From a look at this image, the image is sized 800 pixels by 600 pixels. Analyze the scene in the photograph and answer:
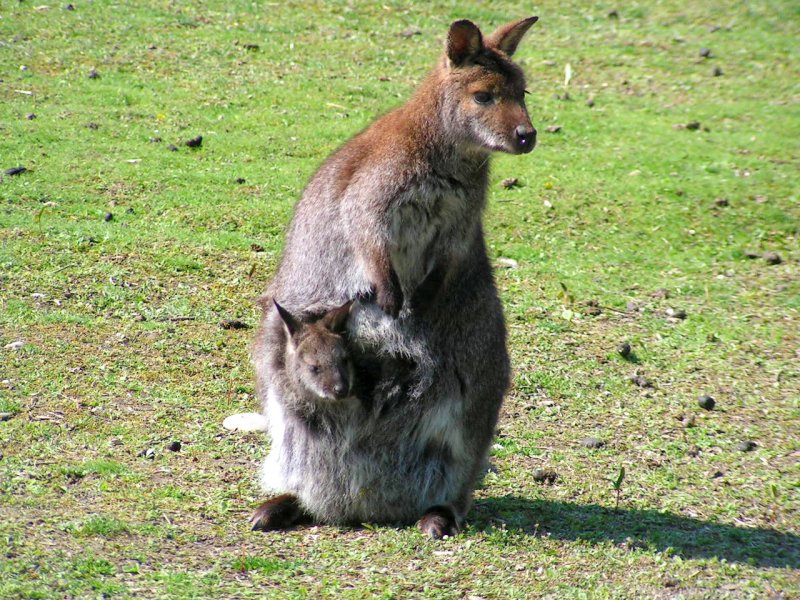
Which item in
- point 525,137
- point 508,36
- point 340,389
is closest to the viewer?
point 340,389

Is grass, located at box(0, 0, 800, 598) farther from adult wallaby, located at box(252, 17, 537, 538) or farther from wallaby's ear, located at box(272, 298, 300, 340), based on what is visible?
wallaby's ear, located at box(272, 298, 300, 340)

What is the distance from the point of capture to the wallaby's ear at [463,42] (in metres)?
4.91

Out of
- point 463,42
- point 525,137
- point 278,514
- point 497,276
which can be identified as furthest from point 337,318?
point 497,276

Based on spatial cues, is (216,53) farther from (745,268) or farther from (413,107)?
(413,107)

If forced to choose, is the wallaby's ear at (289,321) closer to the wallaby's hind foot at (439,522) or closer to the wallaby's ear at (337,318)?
the wallaby's ear at (337,318)

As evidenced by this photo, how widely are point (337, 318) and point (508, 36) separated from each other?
149cm

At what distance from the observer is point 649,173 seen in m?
9.58

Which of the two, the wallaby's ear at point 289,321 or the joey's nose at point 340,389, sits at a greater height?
the wallaby's ear at point 289,321

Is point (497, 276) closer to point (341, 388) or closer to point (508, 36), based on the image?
point (508, 36)

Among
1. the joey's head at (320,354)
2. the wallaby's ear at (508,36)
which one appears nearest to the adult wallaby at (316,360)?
the joey's head at (320,354)

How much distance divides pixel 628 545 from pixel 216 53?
724 cm

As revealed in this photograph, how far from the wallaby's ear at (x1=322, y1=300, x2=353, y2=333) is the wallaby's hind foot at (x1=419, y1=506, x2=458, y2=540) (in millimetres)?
876

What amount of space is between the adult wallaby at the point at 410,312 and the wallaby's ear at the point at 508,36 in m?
0.02

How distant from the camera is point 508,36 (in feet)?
16.8
